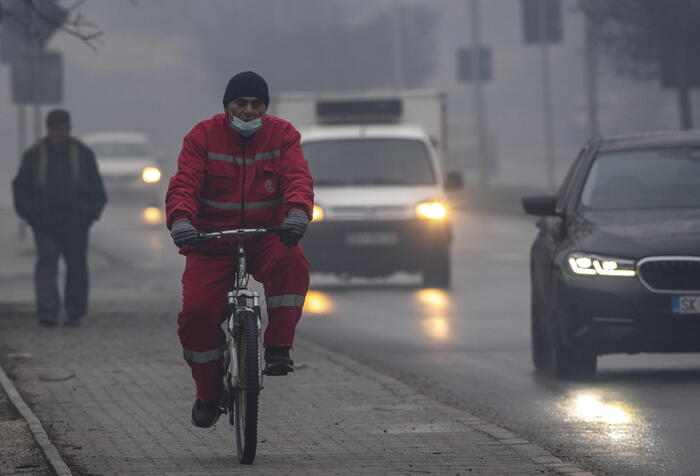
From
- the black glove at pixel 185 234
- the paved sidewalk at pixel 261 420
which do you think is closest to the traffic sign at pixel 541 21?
the paved sidewalk at pixel 261 420

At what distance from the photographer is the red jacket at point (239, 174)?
329 inches

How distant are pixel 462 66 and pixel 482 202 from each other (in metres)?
5.84

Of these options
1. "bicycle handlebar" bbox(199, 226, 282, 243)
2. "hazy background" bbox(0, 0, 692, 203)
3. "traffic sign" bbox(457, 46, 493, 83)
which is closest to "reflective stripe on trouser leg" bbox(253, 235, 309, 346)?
"bicycle handlebar" bbox(199, 226, 282, 243)

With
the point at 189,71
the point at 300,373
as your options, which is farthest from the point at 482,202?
the point at 189,71

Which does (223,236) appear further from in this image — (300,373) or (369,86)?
(369,86)

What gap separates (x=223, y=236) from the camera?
26.8 feet

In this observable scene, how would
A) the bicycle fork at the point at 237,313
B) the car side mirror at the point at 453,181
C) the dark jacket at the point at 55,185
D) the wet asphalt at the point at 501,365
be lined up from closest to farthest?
1. the bicycle fork at the point at 237,313
2. the wet asphalt at the point at 501,365
3. the dark jacket at the point at 55,185
4. the car side mirror at the point at 453,181

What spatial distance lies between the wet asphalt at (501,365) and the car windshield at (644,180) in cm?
109

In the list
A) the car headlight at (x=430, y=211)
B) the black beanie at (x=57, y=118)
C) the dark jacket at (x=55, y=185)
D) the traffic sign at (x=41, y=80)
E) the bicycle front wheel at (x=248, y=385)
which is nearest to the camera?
the bicycle front wheel at (x=248, y=385)

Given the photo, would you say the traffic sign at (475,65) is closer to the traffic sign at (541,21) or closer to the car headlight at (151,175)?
the traffic sign at (541,21)

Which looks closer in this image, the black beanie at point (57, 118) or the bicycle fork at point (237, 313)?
the bicycle fork at point (237, 313)

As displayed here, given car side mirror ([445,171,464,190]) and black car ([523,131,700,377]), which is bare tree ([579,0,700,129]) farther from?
black car ([523,131,700,377])

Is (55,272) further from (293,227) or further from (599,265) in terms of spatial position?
(293,227)

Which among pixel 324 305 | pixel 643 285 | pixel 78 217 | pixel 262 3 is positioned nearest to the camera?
pixel 643 285
